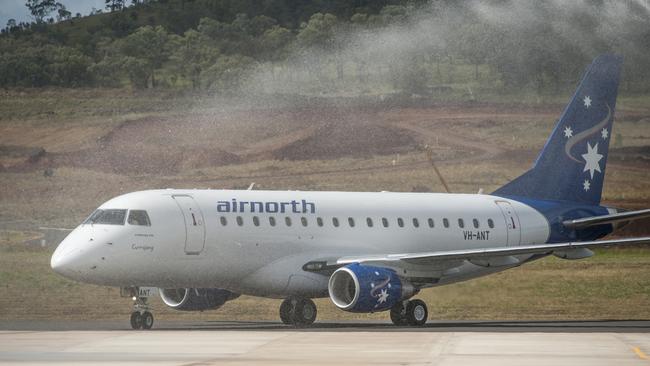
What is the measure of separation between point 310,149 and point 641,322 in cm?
7231

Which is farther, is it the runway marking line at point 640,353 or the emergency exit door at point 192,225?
the emergency exit door at point 192,225

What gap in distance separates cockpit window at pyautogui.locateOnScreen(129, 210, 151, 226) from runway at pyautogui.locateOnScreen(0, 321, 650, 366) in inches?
210

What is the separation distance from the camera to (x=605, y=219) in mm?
46750

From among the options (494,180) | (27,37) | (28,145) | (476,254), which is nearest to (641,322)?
(476,254)

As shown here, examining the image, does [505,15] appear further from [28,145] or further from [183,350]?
[183,350]

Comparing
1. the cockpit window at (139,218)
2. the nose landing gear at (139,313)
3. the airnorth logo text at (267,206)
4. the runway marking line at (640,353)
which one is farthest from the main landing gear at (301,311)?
the runway marking line at (640,353)

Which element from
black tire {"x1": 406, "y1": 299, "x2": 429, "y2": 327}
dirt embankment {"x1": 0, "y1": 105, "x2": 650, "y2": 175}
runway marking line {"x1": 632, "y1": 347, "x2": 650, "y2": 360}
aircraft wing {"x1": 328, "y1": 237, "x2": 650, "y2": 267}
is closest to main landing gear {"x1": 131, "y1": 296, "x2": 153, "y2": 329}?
aircraft wing {"x1": 328, "y1": 237, "x2": 650, "y2": 267}

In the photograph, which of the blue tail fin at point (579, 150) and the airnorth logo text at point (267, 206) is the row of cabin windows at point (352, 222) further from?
the blue tail fin at point (579, 150)

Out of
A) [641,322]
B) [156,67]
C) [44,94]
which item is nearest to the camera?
[641,322]

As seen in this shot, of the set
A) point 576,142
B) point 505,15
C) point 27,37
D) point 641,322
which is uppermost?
point 27,37

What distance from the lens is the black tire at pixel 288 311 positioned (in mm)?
43656

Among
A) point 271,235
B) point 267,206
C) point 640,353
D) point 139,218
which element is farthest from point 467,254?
point 640,353

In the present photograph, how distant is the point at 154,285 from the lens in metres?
40.2

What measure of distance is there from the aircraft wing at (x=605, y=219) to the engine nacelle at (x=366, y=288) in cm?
734
